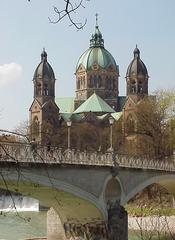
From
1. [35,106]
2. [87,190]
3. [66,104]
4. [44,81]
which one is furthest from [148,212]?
[66,104]

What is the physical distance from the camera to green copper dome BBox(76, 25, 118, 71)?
7944 centimetres

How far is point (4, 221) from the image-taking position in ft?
114

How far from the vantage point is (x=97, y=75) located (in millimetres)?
79625

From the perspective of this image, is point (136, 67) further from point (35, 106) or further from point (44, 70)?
point (35, 106)

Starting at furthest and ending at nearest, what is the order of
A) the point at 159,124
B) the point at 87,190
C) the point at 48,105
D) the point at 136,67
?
the point at 48,105
the point at 136,67
the point at 159,124
the point at 87,190

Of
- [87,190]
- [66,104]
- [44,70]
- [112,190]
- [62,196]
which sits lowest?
[62,196]

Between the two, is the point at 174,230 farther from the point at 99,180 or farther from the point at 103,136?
the point at 103,136

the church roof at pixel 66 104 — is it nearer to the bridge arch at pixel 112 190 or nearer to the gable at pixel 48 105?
the gable at pixel 48 105

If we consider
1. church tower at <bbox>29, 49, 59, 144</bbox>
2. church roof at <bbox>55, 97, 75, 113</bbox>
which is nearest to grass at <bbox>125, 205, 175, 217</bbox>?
church tower at <bbox>29, 49, 59, 144</bbox>

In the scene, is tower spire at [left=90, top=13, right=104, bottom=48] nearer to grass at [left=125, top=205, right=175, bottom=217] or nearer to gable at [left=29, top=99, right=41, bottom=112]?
gable at [left=29, top=99, right=41, bottom=112]

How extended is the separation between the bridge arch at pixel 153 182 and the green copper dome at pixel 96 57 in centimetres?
4369

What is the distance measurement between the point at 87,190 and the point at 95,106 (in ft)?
172

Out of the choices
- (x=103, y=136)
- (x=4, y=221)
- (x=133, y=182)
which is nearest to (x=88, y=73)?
(x=103, y=136)

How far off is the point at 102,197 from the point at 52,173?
14.4 feet
